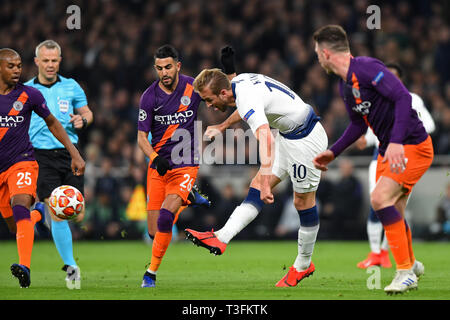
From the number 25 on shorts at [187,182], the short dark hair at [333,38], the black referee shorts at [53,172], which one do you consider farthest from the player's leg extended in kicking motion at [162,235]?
the short dark hair at [333,38]

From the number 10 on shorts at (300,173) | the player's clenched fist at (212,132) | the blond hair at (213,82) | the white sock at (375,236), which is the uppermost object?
the blond hair at (213,82)

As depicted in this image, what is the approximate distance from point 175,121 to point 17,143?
1.73 metres

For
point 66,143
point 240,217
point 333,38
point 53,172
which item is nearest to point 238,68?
point 53,172

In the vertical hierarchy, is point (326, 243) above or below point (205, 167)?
below

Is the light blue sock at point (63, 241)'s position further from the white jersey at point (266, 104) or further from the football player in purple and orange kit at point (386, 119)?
the football player in purple and orange kit at point (386, 119)

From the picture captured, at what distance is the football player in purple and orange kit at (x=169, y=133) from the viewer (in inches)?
334

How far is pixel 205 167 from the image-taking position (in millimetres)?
17531

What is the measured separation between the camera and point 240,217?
8.10 meters

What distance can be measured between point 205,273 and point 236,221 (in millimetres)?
2134

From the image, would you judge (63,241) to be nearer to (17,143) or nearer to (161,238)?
(17,143)

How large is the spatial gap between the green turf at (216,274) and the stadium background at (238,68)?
1.26 meters

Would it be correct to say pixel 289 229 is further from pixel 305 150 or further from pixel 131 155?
pixel 305 150

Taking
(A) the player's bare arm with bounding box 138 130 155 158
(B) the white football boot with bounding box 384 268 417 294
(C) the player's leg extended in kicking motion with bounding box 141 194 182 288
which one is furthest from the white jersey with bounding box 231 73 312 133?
(B) the white football boot with bounding box 384 268 417 294
